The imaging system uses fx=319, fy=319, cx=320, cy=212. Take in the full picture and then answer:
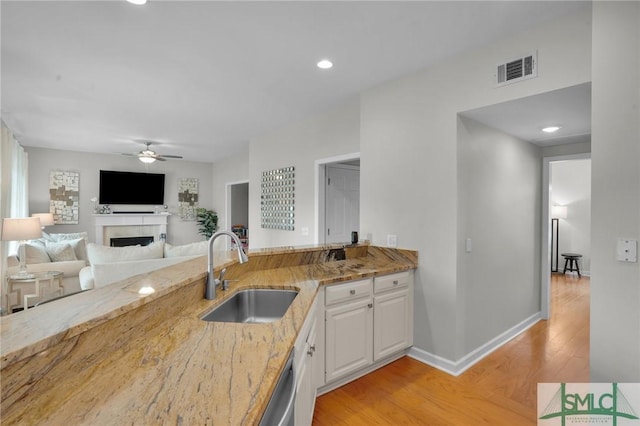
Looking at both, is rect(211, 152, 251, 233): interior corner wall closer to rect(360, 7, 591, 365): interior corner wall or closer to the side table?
the side table

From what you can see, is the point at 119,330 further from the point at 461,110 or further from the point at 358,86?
the point at 358,86

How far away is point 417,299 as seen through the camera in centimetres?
292

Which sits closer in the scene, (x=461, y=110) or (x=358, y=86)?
(x=461, y=110)

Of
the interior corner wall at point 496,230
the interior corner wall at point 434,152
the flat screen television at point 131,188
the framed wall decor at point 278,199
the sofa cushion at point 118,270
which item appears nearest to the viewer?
the interior corner wall at point 434,152

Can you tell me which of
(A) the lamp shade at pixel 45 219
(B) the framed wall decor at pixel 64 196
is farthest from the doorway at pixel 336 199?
(B) the framed wall decor at pixel 64 196

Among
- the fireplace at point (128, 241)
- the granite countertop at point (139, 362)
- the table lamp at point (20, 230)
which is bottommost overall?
the fireplace at point (128, 241)

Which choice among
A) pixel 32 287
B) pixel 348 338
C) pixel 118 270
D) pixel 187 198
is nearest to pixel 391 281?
pixel 348 338

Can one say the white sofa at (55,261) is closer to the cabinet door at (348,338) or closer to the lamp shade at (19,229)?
the lamp shade at (19,229)

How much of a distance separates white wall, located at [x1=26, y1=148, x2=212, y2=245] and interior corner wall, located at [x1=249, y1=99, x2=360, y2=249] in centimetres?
339

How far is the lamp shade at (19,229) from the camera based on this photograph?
11.8 ft

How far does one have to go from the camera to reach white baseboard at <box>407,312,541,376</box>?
266 centimetres

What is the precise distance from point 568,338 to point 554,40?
114 inches

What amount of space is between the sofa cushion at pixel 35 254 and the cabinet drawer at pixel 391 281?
4.94m

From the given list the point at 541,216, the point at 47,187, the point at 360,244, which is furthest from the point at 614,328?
the point at 47,187
